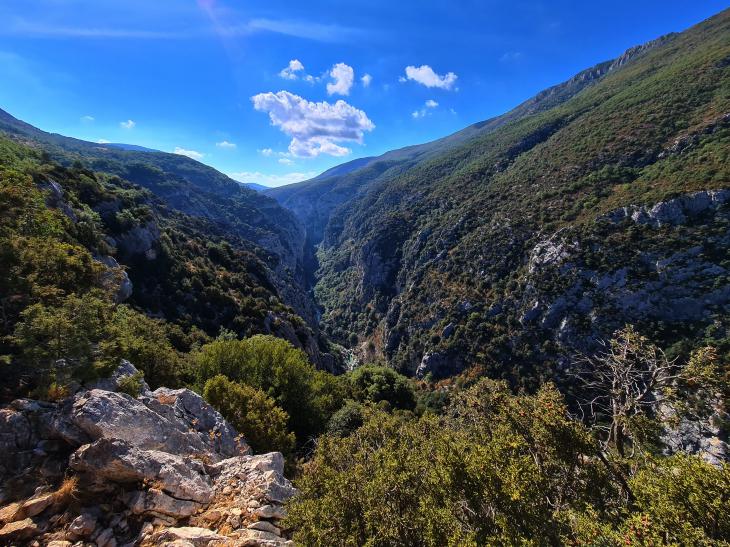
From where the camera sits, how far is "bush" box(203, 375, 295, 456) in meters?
19.2

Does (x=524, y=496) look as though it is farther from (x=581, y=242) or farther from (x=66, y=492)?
(x=581, y=242)

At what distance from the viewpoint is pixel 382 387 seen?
5506 cm

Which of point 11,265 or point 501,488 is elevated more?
point 11,265

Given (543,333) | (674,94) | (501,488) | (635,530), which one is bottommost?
(543,333)

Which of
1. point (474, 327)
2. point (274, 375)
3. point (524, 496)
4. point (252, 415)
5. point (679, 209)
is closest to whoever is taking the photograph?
point (524, 496)

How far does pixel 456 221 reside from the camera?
108 meters

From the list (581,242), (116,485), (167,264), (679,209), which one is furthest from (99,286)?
(679,209)

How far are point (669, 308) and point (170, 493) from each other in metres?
67.9

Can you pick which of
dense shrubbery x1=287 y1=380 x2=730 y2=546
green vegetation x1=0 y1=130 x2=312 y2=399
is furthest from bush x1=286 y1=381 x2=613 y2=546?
green vegetation x1=0 y1=130 x2=312 y2=399

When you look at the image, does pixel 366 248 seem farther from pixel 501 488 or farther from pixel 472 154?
pixel 501 488

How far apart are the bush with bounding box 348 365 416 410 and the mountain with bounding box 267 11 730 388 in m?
20.9

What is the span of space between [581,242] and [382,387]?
48318 mm

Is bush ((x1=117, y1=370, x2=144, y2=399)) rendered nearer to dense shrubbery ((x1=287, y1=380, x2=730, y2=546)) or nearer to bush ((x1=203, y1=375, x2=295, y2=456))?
bush ((x1=203, y1=375, x2=295, y2=456))

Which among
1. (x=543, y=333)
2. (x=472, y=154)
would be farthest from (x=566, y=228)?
(x=472, y=154)
